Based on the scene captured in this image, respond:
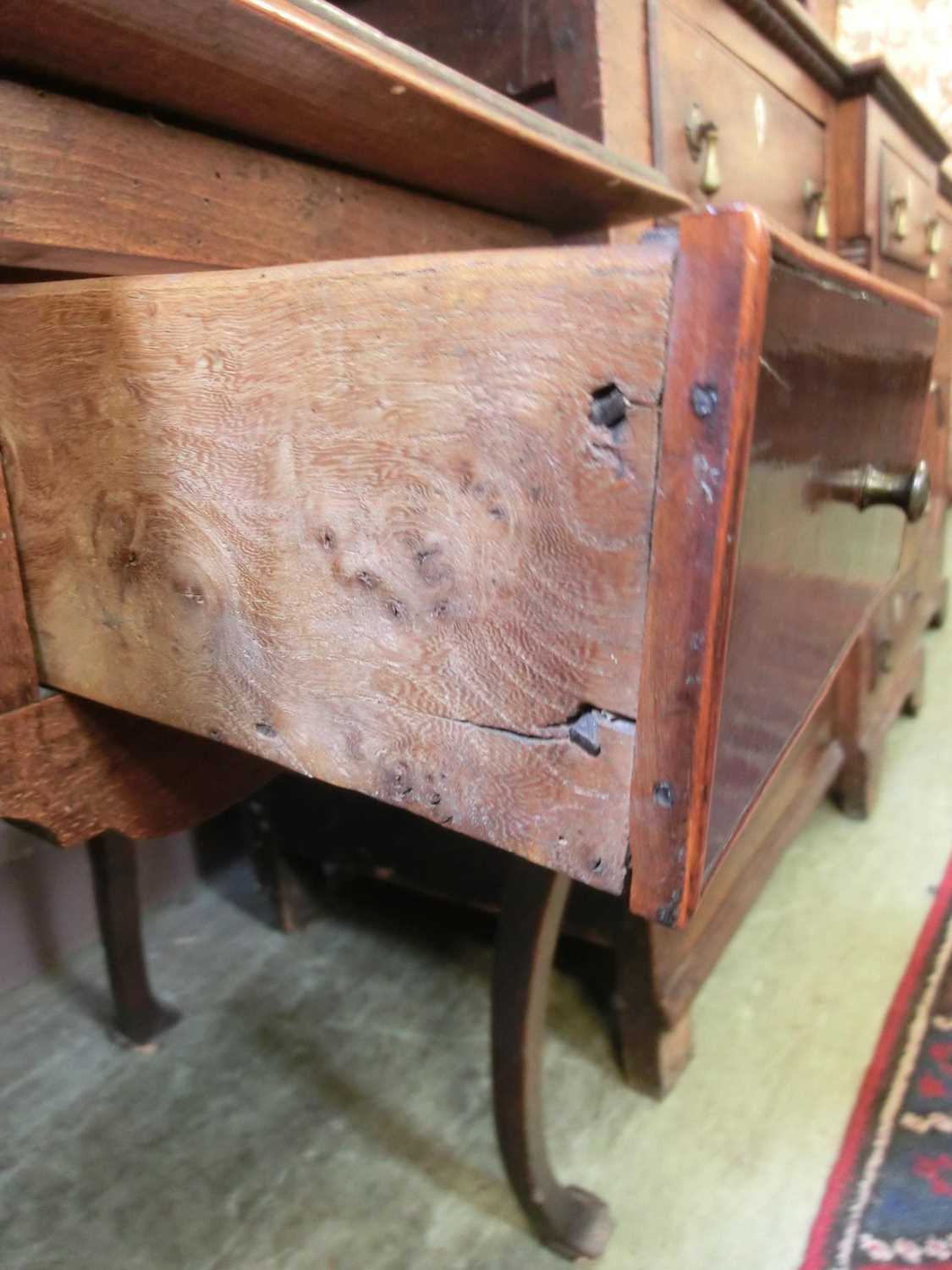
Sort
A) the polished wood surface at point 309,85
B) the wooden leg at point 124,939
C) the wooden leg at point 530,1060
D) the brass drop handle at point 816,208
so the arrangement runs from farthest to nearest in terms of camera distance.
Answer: the brass drop handle at point 816,208, the wooden leg at point 124,939, the wooden leg at point 530,1060, the polished wood surface at point 309,85

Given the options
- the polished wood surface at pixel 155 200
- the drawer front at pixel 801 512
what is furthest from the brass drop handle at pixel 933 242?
the polished wood surface at pixel 155 200

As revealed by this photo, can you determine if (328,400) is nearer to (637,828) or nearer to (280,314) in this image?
(280,314)

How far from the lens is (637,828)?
0.32 metres

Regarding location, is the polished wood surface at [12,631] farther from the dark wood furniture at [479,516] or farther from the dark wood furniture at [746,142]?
the dark wood furniture at [746,142]

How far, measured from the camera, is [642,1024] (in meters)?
0.87

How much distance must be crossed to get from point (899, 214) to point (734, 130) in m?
0.51

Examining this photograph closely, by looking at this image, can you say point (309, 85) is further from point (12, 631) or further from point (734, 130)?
point (734, 130)

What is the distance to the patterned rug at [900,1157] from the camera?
29.0 inches

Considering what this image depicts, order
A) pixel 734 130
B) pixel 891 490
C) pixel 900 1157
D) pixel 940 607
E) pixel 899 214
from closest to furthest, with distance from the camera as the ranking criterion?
pixel 891 490 < pixel 900 1157 < pixel 734 130 < pixel 899 214 < pixel 940 607

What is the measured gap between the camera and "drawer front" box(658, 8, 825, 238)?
84 cm

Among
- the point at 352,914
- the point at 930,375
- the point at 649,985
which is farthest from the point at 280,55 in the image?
the point at 352,914

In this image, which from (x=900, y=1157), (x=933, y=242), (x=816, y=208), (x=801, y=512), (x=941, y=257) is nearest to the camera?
(x=801, y=512)

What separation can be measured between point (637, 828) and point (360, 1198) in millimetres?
675

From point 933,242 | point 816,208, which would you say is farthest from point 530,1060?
point 933,242
